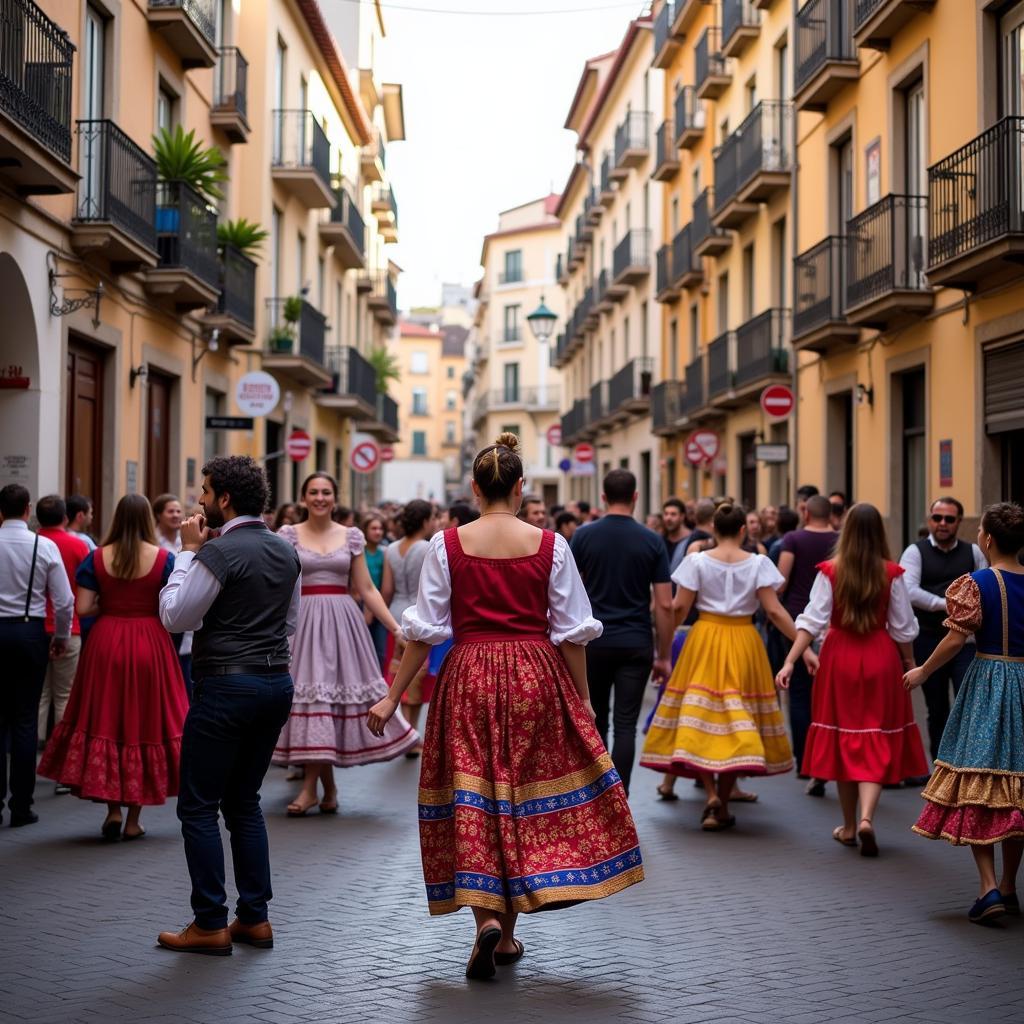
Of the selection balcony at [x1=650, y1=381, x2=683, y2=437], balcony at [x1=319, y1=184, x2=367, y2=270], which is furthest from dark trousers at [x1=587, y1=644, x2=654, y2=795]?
balcony at [x1=650, y1=381, x2=683, y2=437]

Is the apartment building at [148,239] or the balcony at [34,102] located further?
the apartment building at [148,239]

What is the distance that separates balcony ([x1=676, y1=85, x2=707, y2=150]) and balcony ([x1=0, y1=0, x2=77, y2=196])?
2008 cm

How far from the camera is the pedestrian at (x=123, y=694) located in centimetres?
850

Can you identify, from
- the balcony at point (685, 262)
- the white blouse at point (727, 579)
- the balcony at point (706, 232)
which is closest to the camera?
the white blouse at point (727, 579)

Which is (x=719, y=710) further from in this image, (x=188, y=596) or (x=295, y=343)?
(x=295, y=343)

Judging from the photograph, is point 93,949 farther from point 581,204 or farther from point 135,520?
point 581,204

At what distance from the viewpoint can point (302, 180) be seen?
27.4 metres

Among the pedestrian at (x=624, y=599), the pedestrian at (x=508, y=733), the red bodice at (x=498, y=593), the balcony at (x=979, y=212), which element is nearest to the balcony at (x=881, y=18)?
the balcony at (x=979, y=212)

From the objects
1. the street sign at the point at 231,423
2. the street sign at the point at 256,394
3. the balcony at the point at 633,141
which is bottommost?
the street sign at the point at 231,423

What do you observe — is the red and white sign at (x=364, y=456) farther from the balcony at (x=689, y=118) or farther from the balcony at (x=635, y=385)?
the balcony at (x=635, y=385)

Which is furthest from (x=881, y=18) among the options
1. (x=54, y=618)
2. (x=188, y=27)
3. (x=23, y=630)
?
(x=23, y=630)

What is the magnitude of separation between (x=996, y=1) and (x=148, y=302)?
10366mm

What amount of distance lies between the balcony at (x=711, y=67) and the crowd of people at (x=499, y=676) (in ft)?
63.7

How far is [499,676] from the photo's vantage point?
5953mm
